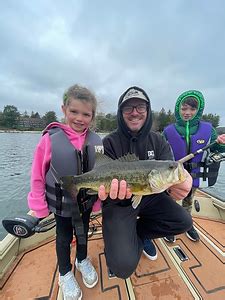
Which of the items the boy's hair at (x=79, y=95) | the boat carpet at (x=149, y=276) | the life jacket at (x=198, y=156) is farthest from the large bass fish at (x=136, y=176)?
the life jacket at (x=198, y=156)

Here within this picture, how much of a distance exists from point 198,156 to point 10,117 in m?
87.6

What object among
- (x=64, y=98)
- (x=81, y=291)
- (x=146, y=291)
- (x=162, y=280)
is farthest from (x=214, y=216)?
(x=64, y=98)

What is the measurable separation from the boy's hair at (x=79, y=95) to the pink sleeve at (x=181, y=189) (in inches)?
62.2

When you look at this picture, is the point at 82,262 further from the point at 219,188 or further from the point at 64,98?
the point at 219,188

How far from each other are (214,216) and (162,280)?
245cm

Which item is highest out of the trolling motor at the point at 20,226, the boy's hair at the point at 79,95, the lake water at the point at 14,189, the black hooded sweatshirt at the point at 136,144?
the boy's hair at the point at 79,95

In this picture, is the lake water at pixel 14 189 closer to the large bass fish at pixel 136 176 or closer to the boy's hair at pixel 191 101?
the large bass fish at pixel 136 176

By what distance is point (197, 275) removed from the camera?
9.04 ft

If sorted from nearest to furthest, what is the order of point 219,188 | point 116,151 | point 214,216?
point 116,151, point 214,216, point 219,188

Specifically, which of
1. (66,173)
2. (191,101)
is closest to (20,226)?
(66,173)

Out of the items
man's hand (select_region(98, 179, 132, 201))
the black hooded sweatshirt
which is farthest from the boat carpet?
the black hooded sweatshirt

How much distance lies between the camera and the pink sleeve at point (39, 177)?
258 centimetres

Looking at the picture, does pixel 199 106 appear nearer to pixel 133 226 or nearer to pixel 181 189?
pixel 181 189

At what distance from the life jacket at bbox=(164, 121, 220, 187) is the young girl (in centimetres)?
199
